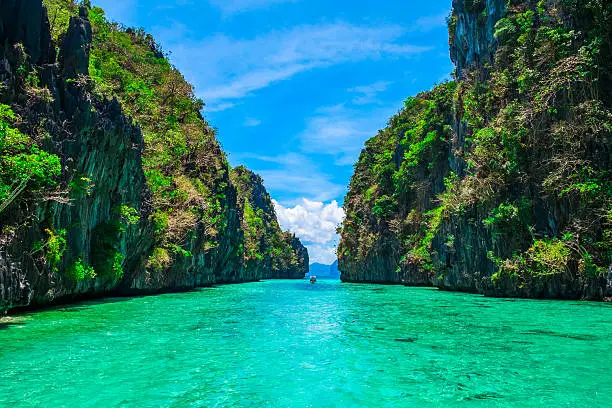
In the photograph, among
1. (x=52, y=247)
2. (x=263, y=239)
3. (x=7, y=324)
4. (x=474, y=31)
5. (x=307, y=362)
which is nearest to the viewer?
(x=307, y=362)

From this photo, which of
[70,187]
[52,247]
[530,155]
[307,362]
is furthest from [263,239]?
[307,362]

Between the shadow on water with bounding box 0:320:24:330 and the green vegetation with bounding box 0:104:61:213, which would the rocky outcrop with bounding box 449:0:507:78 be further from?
the shadow on water with bounding box 0:320:24:330

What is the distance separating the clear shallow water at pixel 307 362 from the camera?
741 cm

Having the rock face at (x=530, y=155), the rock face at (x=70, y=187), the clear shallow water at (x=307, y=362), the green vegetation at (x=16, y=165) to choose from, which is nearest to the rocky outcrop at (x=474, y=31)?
the rock face at (x=530, y=155)

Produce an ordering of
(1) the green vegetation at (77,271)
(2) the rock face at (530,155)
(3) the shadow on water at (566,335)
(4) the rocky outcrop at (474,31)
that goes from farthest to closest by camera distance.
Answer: (4) the rocky outcrop at (474,31)
(2) the rock face at (530,155)
(1) the green vegetation at (77,271)
(3) the shadow on water at (566,335)

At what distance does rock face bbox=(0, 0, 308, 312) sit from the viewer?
15.8m

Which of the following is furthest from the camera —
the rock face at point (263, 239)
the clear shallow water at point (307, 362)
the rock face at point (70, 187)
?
the rock face at point (263, 239)

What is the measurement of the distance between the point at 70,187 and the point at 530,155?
2648 cm

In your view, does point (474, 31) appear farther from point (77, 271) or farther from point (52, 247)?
point (52, 247)

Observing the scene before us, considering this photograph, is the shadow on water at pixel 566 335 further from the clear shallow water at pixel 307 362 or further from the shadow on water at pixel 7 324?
the shadow on water at pixel 7 324

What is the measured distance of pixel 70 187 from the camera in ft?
62.4

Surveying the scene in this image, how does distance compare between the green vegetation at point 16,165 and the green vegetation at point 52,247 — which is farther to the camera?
the green vegetation at point 52,247

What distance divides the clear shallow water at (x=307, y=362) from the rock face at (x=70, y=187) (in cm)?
265

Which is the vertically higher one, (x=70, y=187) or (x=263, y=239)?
(x=263, y=239)
